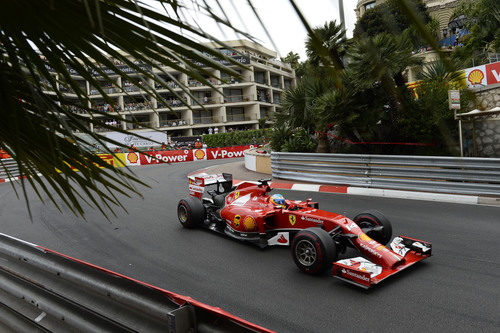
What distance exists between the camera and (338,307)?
11.9 ft

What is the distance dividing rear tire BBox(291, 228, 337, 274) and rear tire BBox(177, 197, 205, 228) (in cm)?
252

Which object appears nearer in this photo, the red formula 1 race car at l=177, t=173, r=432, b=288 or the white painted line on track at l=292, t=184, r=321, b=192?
the red formula 1 race car at l=177, t=173, r=432, b=288

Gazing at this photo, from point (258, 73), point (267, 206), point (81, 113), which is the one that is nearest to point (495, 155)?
point (267, 206)

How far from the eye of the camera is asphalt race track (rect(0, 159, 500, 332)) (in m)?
3.40

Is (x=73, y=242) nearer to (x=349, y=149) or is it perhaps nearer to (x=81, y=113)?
(x=81, y=113)

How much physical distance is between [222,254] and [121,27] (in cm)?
469

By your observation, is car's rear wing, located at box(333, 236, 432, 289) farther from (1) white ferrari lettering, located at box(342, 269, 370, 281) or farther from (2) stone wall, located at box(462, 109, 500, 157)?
(2) stone wall, located at box(462, 109, 500, 157)

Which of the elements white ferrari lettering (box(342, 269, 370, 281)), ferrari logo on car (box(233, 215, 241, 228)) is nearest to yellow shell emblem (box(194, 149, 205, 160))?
ferrari logo on car (box(233, 215, 241, 228))

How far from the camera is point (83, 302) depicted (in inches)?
115

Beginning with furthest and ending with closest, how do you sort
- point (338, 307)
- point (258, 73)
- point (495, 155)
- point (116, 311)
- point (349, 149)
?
point (258, 73)
point (349, 149)
point (495, 155)
point (338, 307)
point (116, 311)

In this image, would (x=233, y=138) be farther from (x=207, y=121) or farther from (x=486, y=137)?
(x=486, y=137)

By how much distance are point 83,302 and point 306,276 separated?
8.15 feet

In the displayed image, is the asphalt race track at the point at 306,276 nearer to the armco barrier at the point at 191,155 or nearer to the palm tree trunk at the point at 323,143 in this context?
the palm tree trunk at the point at 323,143

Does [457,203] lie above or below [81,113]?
below
